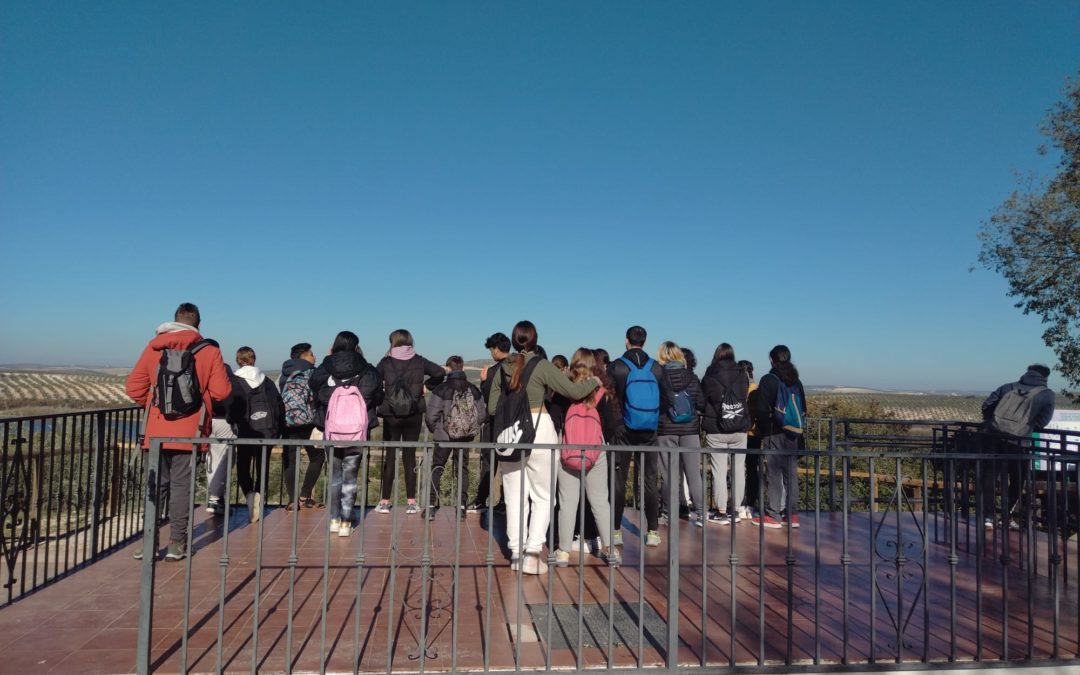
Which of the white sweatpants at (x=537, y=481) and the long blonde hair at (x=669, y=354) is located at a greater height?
the long blonde hair at (x=669, y=354)

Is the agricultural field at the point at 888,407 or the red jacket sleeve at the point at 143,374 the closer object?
the red jacket sleeve at the point at 143,374

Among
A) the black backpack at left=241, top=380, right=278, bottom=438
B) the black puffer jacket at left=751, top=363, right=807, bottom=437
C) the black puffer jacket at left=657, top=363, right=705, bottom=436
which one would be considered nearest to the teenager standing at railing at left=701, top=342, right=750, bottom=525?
the black puffer jacket at left=751, top=363, right=807, bottom=437

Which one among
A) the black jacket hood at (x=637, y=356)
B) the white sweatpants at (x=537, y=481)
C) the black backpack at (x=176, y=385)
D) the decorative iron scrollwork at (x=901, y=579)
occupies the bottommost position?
the decorative iron scrollwork at (x=901, y=579)

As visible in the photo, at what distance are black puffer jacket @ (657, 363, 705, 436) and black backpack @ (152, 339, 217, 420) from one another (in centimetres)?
408

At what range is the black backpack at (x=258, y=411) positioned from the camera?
7.05 meters

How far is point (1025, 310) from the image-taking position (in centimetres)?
1888

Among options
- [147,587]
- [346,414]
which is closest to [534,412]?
[346,414]

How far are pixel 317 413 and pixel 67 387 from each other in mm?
41965

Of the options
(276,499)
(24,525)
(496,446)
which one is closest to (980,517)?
(496,446)

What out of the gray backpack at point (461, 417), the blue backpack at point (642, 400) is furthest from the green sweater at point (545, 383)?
the gray backpack at point (461, 417)

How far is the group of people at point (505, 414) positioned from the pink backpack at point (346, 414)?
0.04 feet

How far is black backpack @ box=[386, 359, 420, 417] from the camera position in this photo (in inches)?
→ 280

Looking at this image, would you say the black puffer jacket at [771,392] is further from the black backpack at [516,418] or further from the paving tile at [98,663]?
the paving tile at [98,663]

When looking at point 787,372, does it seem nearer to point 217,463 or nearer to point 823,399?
point 217,463
